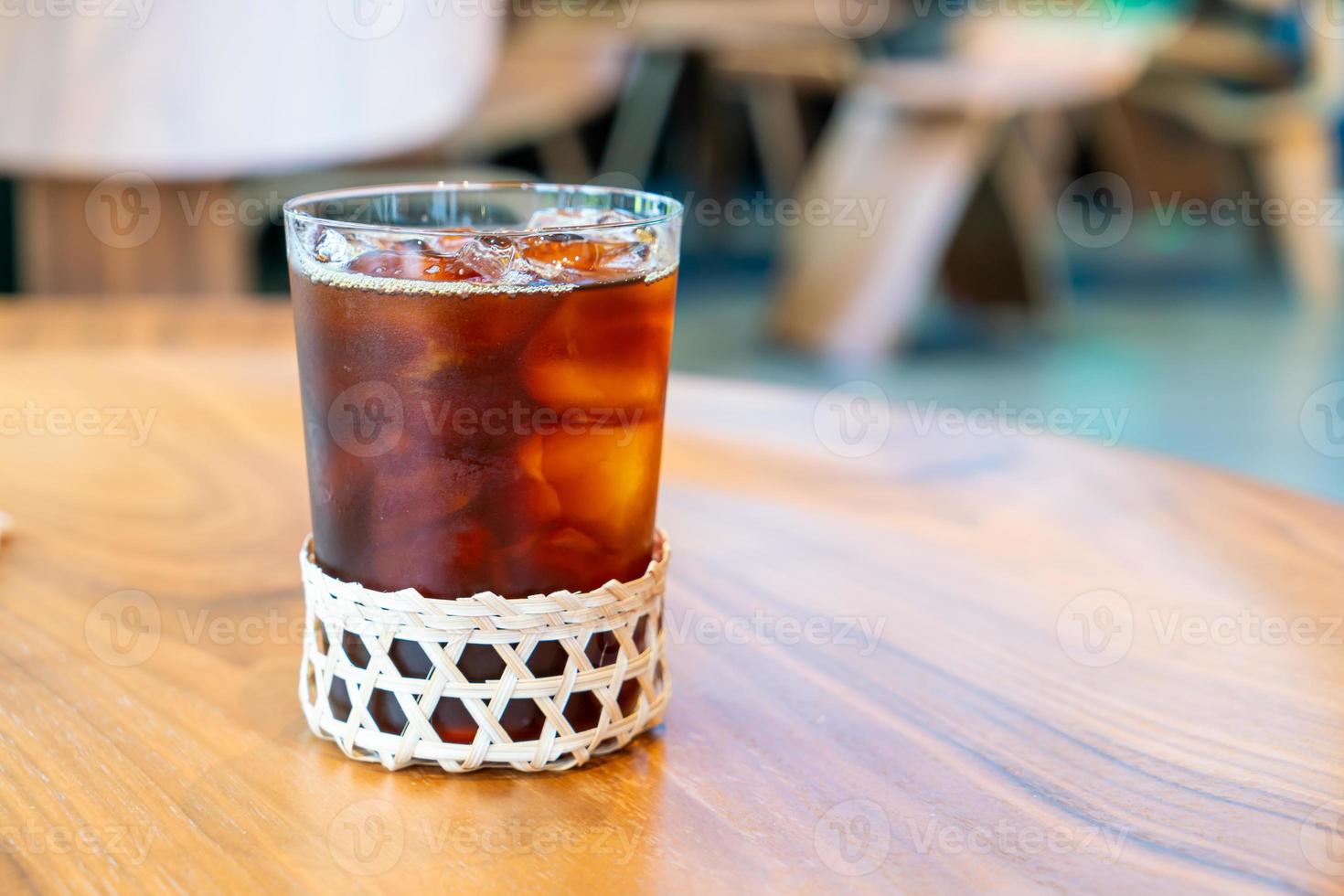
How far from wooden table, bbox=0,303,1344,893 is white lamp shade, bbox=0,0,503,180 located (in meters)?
0.73

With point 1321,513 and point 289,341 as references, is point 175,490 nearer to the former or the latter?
point 289,341

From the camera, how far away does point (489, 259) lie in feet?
1.34

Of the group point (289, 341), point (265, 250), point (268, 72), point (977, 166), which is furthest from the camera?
point (265, 250)

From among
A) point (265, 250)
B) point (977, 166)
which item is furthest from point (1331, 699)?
point (265, 250)

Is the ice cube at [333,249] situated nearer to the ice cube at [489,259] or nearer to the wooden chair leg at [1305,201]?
the ice cube at [489,259]

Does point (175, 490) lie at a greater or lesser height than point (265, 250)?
greater

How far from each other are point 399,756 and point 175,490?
33 cm

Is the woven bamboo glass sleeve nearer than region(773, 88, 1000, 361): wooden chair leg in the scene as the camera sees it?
Yes

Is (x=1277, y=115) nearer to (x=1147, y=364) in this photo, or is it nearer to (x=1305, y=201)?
(x=1305, y=201)

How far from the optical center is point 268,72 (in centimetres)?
146

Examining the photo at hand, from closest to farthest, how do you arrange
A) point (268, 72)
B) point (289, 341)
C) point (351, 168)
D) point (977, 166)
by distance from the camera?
1. point (289, 341)
2. point (268, 72)
3. point (351, 168)
4. point (977, 166)

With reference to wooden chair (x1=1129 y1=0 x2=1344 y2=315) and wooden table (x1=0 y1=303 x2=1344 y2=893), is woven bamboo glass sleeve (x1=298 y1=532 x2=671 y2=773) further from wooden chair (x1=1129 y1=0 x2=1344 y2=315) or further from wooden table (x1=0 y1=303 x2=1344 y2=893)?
wooden chair (x1=1129 y1=0 x2=1344 y2=315)

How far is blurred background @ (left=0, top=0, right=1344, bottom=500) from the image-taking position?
146cm

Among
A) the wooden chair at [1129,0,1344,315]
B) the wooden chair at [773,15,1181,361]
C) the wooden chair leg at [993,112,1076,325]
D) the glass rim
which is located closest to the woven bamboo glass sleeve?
the glass rim
